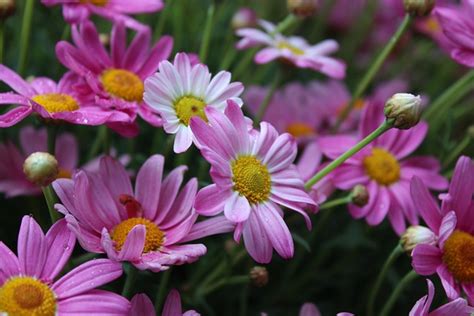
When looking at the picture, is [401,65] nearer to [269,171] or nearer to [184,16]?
[184,16]

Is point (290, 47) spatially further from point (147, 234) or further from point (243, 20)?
point (147, 234)

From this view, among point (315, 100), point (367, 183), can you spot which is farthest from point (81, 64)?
point (315, 100)

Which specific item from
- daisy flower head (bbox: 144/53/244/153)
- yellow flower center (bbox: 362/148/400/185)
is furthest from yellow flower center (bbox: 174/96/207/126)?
yellow flower center (bbox: 362/148/400/185)

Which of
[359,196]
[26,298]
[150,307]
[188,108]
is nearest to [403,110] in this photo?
[359,196]

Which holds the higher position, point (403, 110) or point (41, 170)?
point (403, 110)

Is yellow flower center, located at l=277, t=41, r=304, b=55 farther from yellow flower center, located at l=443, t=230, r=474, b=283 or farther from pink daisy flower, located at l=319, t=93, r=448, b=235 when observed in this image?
yellow flower center, located at l=443, t=230, r=474, b=283

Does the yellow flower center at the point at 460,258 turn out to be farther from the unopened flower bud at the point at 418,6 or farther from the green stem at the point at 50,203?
the green stem at the point at 50,203

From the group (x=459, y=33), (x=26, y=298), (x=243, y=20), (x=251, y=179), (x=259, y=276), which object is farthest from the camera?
(x=243, y=20)

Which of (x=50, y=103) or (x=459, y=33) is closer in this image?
(x=50, y=103)
